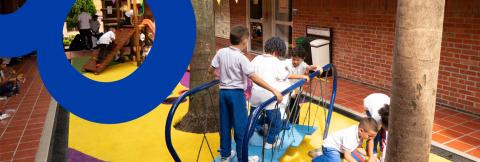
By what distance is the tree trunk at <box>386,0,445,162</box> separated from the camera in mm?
1836

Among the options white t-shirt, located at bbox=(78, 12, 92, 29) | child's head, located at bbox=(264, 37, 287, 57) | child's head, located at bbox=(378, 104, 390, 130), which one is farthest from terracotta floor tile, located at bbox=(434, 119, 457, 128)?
white t-shirt, located at bbox=(78, 12, 92, 29)

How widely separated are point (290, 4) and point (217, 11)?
15.6ft

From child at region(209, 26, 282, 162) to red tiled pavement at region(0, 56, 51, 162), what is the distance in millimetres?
2296

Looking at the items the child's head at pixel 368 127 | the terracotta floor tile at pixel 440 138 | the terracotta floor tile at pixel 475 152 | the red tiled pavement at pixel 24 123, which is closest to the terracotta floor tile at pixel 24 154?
the red tiled pavement at pixel 24 123

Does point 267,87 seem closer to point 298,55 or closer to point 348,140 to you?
point 348,140

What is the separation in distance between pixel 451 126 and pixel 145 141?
3873mm

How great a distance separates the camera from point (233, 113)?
3.71 m

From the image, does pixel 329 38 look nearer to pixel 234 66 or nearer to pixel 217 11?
pixel 234 66

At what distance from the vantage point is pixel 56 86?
2812 millimetres

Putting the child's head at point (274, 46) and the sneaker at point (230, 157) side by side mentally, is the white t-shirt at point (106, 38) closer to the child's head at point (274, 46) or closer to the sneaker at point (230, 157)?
the sneaker at point (230, 157)

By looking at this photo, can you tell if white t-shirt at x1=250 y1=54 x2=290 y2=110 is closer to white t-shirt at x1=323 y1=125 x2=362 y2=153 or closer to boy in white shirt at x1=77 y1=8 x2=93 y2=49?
white t-shirt at x1=323 y1=125 x2=362 y2=153

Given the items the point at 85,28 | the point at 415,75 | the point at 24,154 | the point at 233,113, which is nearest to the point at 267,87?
the point at 233,113

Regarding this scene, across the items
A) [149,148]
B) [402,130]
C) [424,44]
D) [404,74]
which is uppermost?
[424,44]

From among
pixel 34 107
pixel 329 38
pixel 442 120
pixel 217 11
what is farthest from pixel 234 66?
pixel 217 11
